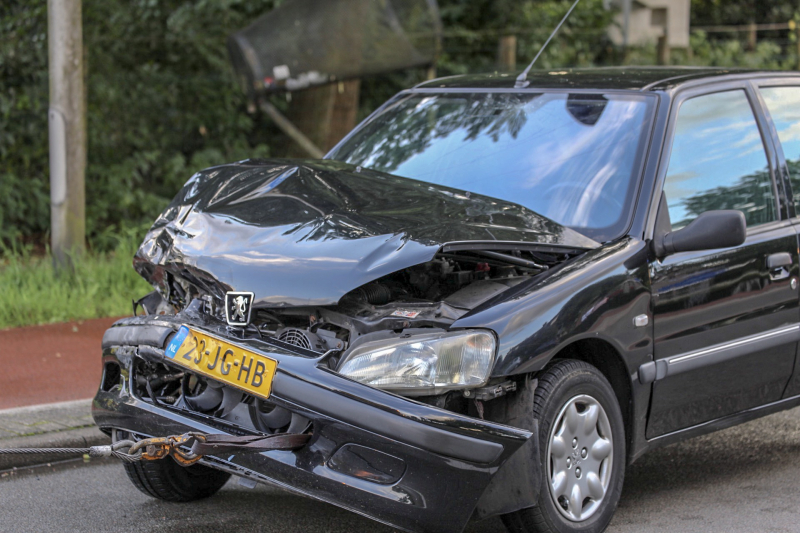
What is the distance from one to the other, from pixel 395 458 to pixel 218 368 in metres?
0.66

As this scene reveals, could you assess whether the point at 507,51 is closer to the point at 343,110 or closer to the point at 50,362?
the point at 343,110

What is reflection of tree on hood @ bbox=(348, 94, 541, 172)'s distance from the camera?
14.7ft

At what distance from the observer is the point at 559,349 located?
331 centimetres

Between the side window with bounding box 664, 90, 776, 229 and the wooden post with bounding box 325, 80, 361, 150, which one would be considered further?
the wooden post with bounding box 325, 80, 361, 150

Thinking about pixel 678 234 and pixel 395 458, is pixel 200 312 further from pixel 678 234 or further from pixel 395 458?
pixel 678 234

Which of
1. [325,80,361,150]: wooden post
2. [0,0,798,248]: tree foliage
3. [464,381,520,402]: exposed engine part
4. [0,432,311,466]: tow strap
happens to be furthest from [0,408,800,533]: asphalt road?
[325,80,361,150]: wooden post

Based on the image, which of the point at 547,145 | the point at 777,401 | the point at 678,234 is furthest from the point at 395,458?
the point at 777,401

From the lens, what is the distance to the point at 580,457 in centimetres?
345

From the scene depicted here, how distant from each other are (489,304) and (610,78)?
1748 millimetres

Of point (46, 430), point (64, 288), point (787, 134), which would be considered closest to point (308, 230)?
A: point (46, 430)

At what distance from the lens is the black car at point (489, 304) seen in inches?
120

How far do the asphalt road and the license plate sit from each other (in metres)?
0.86

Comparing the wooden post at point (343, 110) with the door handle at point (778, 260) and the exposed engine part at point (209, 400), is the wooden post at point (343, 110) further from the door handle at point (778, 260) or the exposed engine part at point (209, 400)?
the exposed engine part at point (209, 400)

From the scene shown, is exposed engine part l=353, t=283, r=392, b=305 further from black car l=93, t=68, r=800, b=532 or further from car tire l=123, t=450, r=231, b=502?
car tire l=123, t=450, r=231, b=502
